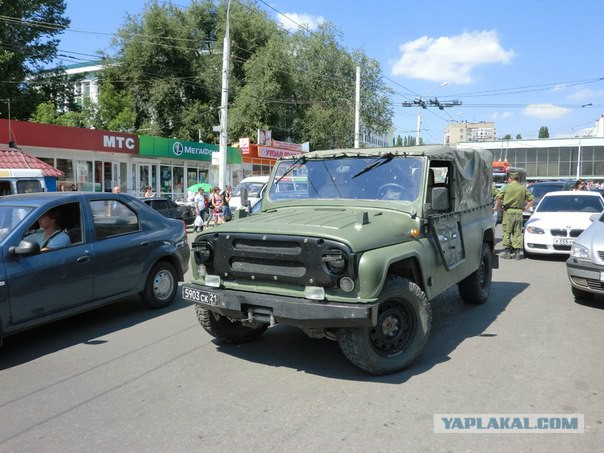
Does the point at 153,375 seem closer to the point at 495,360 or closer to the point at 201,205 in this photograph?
the point at 495,360

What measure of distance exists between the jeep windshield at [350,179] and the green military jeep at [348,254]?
1 cm

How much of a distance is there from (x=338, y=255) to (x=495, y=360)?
204 centimetres

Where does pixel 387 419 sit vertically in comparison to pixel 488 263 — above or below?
below

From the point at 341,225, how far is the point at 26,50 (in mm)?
37106

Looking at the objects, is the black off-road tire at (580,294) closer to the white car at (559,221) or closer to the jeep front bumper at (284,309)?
the white car at (559,221)

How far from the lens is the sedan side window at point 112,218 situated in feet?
20.4

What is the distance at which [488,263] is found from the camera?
24.1 feet

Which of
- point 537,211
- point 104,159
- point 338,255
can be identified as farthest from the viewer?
point 104,159

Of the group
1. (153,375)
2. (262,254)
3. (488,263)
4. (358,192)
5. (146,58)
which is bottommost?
(153,375)

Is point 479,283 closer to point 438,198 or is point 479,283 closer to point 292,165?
point 438,198

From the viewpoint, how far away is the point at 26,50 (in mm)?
34219

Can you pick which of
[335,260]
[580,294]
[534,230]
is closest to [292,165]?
[335,260]

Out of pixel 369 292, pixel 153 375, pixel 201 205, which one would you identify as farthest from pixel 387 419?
pixel 201 205

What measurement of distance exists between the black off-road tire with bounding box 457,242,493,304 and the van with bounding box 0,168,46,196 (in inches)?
388
